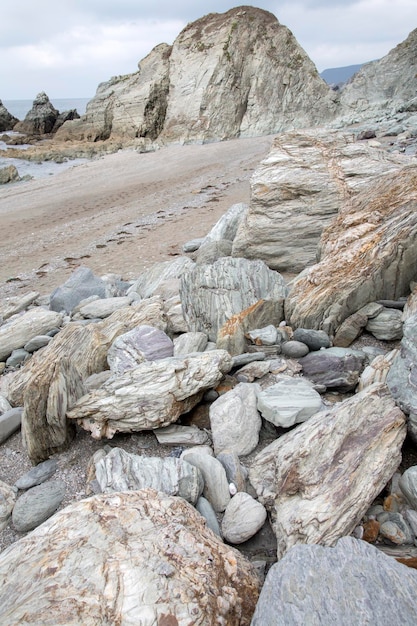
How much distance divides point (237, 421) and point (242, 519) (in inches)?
30.4

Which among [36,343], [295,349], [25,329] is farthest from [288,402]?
[25,329]

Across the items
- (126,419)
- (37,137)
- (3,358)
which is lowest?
(3,358)

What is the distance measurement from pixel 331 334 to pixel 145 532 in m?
2.72

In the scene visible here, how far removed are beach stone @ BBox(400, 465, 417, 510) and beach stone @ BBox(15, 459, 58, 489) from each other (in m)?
2.48

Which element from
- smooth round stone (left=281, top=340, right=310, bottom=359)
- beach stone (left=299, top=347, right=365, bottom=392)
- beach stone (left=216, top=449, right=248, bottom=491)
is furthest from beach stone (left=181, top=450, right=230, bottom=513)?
smooth round stone (left=281, top=340, right=310, bottom=359)

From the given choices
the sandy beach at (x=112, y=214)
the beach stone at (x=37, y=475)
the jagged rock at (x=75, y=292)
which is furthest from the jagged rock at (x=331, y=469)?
the sandy beach at (x=112, y=214)

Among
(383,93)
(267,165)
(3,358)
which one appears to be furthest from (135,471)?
(383,93)

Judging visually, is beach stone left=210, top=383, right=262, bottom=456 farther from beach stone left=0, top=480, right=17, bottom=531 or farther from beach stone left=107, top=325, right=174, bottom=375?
beach stone left=0, top=480, right=17, bottom=531

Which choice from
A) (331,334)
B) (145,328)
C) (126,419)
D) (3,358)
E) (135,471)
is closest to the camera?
(135,471)

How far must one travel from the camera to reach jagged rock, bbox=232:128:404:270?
6555mm

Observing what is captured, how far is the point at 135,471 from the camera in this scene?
289cm

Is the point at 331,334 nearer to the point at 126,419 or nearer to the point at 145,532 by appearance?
the point at 126,419

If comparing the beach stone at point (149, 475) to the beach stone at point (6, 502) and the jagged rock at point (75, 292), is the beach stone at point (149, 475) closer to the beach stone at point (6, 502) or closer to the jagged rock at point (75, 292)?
the beach stone at point (6, 502)

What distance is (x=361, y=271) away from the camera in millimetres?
4305
